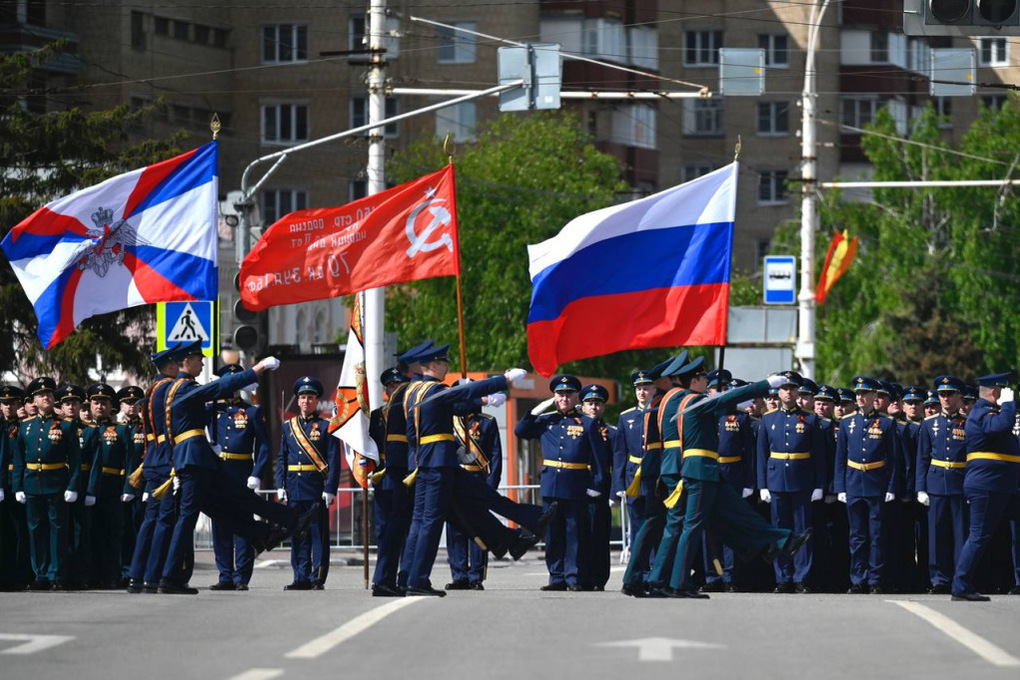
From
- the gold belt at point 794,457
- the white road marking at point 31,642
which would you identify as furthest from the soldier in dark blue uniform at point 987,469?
the white road marking at point 31,642

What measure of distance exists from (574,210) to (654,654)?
37129mm

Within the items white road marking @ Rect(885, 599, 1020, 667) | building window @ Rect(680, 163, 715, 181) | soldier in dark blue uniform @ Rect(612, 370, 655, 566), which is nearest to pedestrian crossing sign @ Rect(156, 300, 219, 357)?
soldier in dark blue uniform @ Rect(612, 370, 655, 566)

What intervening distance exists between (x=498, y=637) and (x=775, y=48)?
198 ft

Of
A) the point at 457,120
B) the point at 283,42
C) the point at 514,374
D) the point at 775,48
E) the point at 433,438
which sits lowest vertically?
the point at 433,438

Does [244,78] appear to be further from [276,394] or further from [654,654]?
[654,654]

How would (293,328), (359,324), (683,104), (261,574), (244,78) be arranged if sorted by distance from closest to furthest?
(359,324), (261,574), (293,328), (244,78), (683,104)

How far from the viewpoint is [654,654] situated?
12133 mm

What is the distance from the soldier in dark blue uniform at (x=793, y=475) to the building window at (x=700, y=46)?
51.9 metres

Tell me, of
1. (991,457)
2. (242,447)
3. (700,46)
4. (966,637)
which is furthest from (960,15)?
(700,46)

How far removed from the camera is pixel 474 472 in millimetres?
18625

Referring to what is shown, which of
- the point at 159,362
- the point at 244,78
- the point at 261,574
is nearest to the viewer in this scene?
the point at 159,362

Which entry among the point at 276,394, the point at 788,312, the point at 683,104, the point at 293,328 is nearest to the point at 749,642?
the point at 276,394

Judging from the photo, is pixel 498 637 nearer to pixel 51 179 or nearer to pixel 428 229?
pixel 428 229

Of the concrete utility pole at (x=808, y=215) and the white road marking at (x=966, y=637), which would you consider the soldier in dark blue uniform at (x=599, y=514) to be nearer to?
the white road marking at (x=966, y=637)
